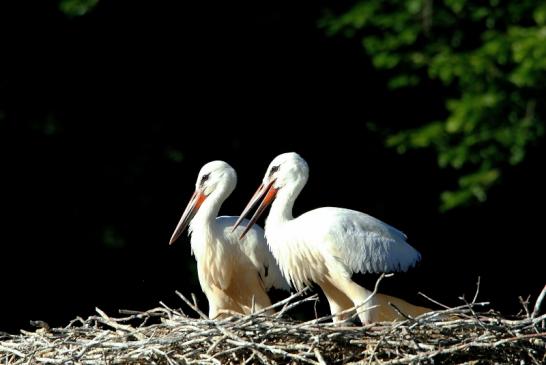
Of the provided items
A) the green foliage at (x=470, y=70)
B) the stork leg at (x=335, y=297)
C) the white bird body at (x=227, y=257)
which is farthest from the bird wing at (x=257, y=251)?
the green foliage at (x=470, y=70)

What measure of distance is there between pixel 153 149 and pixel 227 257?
3495 millimetres

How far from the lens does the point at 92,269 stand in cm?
1345

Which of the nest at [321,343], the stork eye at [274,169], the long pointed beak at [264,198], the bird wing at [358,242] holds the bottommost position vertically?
the nest at [321,343]

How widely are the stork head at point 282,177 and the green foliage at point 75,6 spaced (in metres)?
3.57

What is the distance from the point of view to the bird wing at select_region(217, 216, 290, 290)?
397 inches

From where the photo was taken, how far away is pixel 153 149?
13438 mm

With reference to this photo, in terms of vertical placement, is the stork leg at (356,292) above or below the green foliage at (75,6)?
below

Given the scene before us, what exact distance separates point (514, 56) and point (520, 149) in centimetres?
72

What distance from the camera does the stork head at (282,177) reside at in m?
9.64

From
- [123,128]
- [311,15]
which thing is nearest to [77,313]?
[123,128]

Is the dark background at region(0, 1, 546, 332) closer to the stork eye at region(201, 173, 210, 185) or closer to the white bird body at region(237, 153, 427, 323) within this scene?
the stork eye at region(201, 173, 210, 185)

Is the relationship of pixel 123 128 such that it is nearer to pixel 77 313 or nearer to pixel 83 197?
pixel 83 197

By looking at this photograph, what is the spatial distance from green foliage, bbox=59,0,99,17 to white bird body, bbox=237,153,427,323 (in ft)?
12.2

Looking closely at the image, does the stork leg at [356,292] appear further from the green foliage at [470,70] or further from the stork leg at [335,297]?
the green foliage at [470,70]
